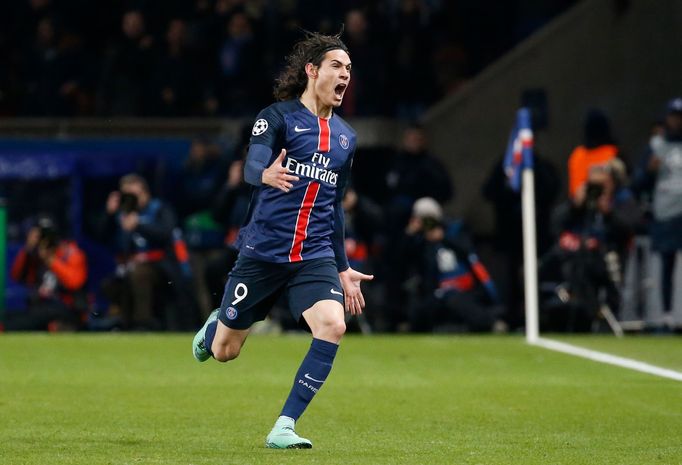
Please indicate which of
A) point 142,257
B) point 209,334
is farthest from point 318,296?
point 142,257

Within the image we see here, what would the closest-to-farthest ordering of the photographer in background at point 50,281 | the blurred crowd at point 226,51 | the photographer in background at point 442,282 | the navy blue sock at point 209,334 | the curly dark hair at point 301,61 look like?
the curly dark hair at point 301,61
the navy blue sock at point 209,334
the photographer in background at point 442,282
the photographer in background at point 50,281
the blurred crowd at point 226,51

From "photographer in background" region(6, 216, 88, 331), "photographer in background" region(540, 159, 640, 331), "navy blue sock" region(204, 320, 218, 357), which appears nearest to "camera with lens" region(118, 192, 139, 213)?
"photographer in background" region(6, 216, 88, 331)

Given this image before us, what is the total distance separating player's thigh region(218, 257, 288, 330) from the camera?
330 inches

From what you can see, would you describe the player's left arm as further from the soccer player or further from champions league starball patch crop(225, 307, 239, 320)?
champions league starball patch crop(225, 307, 239, 320)

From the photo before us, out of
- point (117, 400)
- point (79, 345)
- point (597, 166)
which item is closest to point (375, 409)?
point (117, 400)

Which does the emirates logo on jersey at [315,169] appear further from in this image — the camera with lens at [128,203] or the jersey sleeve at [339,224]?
the camera with lens at [128,203]

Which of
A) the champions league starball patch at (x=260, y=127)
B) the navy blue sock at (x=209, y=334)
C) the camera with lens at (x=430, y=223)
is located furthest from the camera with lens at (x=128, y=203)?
the champions league starball patch at (x=260, y=127)

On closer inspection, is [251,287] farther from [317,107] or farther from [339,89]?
[339,89]

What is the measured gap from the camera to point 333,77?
8.34 m

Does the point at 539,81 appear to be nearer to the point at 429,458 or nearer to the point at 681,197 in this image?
the point at 681,197

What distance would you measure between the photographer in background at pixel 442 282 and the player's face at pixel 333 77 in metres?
9.78

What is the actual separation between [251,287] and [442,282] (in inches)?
387

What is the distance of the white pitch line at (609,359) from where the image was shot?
12727 millimetres

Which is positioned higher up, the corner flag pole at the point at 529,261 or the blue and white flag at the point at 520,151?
the blue and white flag at the point at 520,151
